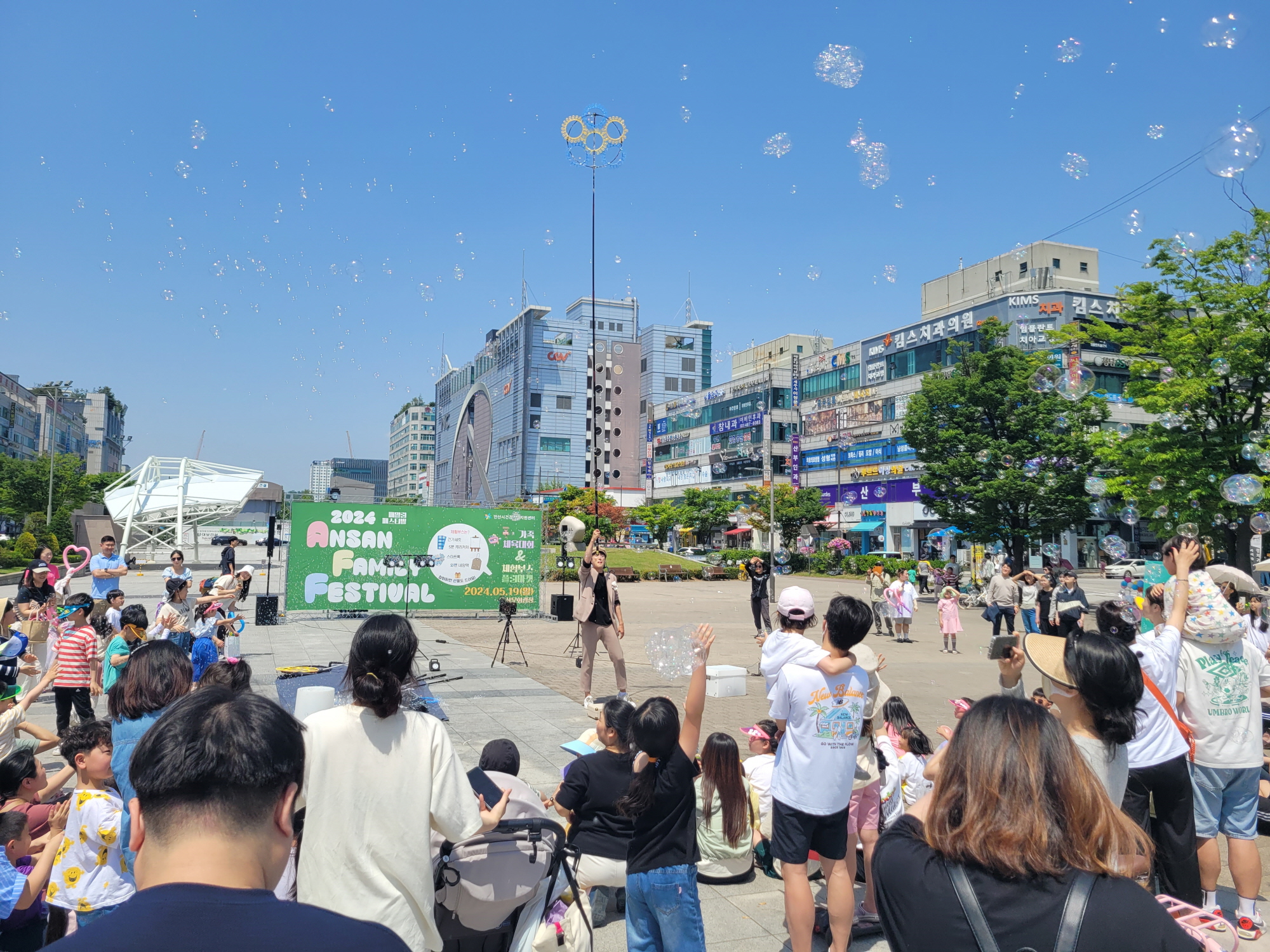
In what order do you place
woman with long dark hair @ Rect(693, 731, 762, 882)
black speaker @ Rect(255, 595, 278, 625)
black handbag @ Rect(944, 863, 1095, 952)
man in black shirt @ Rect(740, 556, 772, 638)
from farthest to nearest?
black speaker @ Rect(255, 595, 278, 625) → man in black shirt @ Rect(740, 556, 772, 638) → woman with long dark hair @ Rect(693, 731, 762, 882) → black handbag @ Rect(944, 863, 1095, 952)

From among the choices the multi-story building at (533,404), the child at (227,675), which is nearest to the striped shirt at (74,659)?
the child at (227,675)

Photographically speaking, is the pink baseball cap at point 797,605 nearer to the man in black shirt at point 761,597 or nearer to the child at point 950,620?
the man in black shirt at point 761,597

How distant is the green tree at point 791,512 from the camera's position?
56625 millimetres

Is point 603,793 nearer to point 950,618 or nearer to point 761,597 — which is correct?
point 761,597

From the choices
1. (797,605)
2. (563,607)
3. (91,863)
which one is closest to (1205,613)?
(797,605)

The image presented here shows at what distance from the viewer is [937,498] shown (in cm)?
3284

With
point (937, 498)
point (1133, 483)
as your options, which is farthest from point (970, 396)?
point (1133, 483)

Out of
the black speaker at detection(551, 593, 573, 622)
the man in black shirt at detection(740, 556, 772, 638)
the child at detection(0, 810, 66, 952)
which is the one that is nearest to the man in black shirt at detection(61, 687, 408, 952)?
the child at detection(0, 810, 66, 952)

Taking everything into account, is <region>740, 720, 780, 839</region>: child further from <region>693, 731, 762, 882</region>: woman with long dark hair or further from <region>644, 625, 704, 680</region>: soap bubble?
<region>644, 625, 704, 680</region>: soap bubble

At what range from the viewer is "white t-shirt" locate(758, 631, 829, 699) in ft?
13.5

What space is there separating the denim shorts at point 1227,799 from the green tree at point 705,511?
64575mm

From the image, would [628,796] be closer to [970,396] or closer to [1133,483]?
[1133,483]

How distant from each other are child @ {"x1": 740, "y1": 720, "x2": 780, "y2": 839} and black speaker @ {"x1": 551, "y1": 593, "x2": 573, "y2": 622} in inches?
585

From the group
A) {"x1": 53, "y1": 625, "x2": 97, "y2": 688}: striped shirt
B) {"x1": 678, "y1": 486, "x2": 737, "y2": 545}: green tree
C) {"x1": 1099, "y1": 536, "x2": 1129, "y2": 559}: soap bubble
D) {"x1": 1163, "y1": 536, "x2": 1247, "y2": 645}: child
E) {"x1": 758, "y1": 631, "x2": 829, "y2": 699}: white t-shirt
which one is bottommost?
{"x1": 53, "y1": 625, "x2": 97, "y2": 688}: striped shirt
